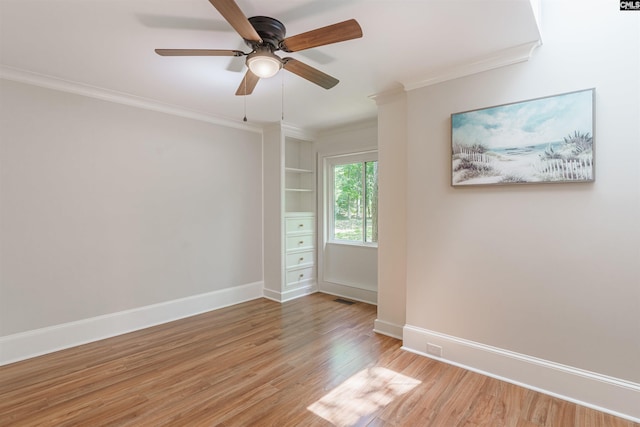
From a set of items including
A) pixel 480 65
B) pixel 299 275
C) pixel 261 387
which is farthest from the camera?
pixel 299 275

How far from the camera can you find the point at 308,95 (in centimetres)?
308

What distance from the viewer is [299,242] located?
4.50m

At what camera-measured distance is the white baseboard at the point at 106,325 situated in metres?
2.58

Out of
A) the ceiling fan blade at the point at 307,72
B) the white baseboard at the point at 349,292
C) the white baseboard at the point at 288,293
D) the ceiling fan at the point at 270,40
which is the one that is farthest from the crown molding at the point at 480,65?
the white baseboard at the point at 288,293

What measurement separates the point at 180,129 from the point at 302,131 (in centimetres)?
168

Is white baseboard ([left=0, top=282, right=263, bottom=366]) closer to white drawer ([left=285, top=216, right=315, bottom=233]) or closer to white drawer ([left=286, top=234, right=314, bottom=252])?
white drawer ([left=286, top=234, right=314, bottom=252])

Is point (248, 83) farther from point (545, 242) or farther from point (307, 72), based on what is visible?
point (545, 242)

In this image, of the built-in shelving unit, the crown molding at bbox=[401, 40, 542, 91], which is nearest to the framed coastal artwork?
the crown molding at bbox=[401, 40, 542, 91]

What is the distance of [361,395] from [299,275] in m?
2.49

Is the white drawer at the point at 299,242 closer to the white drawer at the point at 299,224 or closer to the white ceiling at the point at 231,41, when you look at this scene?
the white drawer at the point at 299,224

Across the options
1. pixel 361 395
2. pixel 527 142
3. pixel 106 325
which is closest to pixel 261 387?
pixel 361 395

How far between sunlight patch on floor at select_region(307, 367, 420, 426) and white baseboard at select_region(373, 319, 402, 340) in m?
0.63

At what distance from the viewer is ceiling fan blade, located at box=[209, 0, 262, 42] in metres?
A: 1.37

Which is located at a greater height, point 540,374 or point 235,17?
point 235,17
